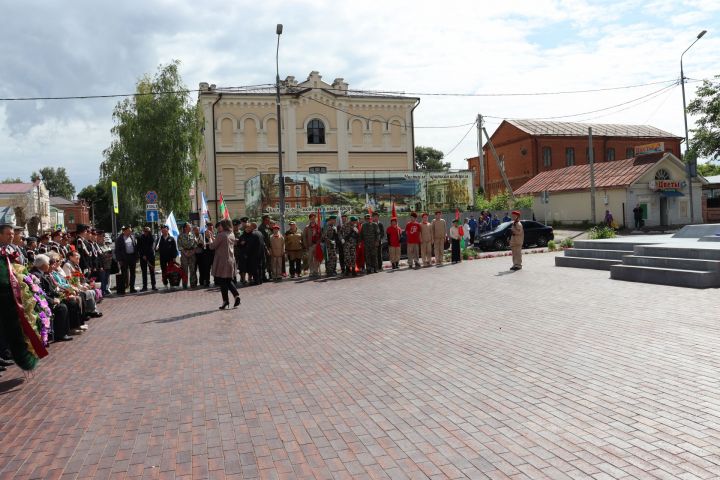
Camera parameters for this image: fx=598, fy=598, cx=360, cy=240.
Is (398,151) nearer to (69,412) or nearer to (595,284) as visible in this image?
(595,284)

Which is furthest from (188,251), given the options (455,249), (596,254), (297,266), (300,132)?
(300,132)

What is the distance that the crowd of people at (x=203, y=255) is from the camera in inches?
397

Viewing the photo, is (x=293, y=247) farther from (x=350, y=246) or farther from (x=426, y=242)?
(x=426, y=242)

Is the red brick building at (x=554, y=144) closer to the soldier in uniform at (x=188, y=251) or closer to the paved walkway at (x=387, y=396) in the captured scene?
the soldier in uniform at (x=188, y=251)

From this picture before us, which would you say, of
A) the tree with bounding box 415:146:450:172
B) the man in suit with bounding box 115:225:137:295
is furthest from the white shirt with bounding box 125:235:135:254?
the tree with bounding box 415:146:450:172

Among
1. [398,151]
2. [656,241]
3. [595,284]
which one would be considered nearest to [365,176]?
[398,151]

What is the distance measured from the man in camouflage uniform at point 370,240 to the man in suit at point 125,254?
6864 millimetres

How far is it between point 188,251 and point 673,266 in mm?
12421

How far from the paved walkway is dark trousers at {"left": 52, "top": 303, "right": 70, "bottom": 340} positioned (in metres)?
0.45

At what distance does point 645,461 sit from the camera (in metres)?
4.00

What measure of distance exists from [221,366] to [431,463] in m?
3.75

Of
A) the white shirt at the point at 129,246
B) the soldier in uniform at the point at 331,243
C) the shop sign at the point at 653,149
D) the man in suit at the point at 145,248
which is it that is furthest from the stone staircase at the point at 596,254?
the shop sign at the point at 653,149

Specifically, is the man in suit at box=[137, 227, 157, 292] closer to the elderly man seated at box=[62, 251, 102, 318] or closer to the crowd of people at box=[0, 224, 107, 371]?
the crowd of people at box=[0, 224, 107, 371]

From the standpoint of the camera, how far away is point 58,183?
5335 inches
